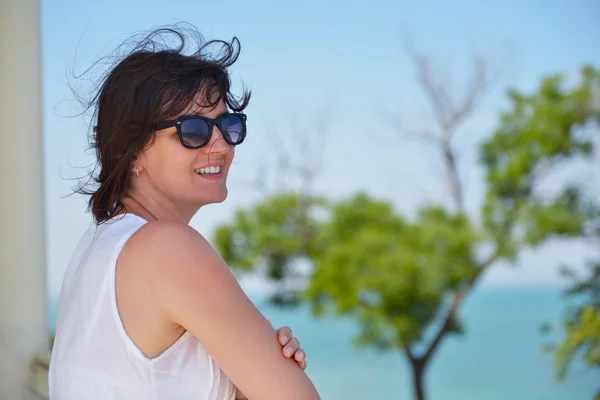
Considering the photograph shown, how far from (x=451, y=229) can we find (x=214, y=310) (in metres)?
9.42

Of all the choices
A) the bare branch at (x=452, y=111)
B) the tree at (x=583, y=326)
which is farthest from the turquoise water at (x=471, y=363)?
the tree at (x=583, y=326)

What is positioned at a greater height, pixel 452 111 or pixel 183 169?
pixel 183 169

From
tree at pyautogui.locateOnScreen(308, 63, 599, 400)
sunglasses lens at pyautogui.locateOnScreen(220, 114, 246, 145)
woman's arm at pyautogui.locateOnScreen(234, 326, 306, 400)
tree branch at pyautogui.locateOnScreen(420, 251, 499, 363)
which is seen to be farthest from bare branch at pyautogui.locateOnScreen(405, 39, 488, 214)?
woman's arm at pyautogui.locateOnScreen(234, 326, 306, 400)

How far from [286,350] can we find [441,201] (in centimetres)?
984

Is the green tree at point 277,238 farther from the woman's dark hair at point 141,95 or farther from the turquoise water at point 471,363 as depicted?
the woman's dark hair at point 141,95

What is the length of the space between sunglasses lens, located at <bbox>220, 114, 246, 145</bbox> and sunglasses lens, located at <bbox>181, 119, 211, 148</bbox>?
5cm

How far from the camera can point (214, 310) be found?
1.01 meters

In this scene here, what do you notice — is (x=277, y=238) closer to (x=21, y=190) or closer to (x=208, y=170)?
(x=21, y=190)

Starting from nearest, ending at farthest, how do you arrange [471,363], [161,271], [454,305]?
[161,271], [454,305], [471,363]

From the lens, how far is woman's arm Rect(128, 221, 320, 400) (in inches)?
39.5

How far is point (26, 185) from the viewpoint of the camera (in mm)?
2938

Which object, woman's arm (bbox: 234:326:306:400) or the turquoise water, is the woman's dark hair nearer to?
woman's arm (bbox: 234:326:306:400)

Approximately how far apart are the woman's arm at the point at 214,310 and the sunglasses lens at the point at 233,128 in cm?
23

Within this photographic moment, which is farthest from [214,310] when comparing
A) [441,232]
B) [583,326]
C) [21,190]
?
[441,232]
